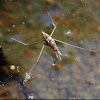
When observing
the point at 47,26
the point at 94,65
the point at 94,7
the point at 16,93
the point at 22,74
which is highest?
the point at 94,7

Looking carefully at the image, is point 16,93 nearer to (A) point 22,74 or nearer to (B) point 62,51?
(A) point 22,74

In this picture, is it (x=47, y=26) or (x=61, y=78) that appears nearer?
(x=61, y=78)

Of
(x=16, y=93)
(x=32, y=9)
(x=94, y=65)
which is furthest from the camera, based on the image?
(x=32, y=9)

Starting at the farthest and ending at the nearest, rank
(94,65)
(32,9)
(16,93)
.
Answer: (32,9), (94,65), (16,93)

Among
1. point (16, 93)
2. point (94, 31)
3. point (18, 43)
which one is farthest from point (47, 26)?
point (16, 93)

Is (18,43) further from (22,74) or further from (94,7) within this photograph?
(94,7)

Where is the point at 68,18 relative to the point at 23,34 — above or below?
above
